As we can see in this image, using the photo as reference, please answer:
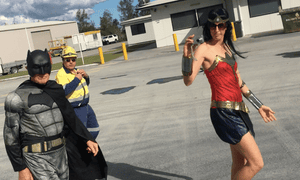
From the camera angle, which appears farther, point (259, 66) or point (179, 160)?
point (259, 66)

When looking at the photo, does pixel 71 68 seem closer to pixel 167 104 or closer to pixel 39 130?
pixel 39 130

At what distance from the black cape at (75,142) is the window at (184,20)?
2816 cm

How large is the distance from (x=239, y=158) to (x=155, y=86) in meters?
8.28

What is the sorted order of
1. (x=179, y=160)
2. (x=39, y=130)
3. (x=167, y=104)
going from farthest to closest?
1. (x=167, y=104)
2. (x=179, y=160)
3. (x=39, y=130)

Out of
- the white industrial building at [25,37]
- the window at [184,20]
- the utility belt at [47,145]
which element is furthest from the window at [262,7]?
the white industrial building at [25,37]

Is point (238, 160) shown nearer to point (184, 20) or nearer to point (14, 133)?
point (14, 133)

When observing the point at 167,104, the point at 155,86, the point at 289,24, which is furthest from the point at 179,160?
the point at 289,24

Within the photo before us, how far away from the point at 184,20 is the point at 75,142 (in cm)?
2860

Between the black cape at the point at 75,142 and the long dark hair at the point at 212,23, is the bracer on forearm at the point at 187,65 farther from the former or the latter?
the black cape at the point at 75,142

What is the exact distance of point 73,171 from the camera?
134 inches

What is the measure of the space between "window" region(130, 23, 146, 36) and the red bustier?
46.4 m

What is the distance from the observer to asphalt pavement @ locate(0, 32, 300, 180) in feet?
15.1

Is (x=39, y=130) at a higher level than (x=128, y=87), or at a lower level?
higher

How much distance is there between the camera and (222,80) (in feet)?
10.3
